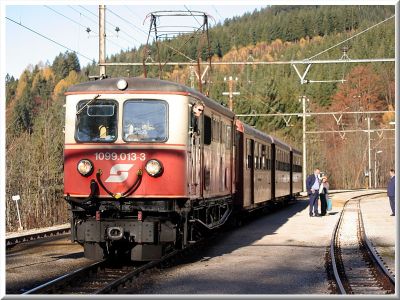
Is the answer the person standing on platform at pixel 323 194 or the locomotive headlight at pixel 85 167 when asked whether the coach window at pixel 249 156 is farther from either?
the locomotive headlight at pixel 85 167

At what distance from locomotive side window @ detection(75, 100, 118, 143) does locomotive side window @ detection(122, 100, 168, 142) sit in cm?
22

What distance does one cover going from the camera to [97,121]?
12852 mm

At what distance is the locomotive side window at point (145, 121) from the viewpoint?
41.3ft

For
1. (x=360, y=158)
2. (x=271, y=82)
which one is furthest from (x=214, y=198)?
(x=271, y=82)

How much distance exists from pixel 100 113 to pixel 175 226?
2.30 meters

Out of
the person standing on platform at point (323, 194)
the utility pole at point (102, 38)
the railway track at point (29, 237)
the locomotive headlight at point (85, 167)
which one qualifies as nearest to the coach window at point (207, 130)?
the locomotive headlight at point (85, 167)

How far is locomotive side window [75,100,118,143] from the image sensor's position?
12.7m

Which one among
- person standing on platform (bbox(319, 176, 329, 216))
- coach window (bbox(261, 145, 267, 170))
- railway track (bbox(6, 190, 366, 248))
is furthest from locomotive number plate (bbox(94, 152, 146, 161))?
person standing on platform (bbox(319, 176, 329, 216))

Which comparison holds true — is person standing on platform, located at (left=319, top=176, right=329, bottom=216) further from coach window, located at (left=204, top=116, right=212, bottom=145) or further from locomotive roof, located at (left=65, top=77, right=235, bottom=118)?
locomotive roof, located at (left=65, top=77, right=235, bottom=118)

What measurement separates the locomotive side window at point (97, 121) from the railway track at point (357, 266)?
4417mm

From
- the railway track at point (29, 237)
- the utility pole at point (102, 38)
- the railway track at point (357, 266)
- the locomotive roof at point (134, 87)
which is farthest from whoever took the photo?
the utility pole at point (102, 38)

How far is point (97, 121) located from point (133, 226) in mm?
1906

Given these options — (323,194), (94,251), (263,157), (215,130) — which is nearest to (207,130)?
(215,130)

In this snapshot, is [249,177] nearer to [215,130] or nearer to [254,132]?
[254,132]
